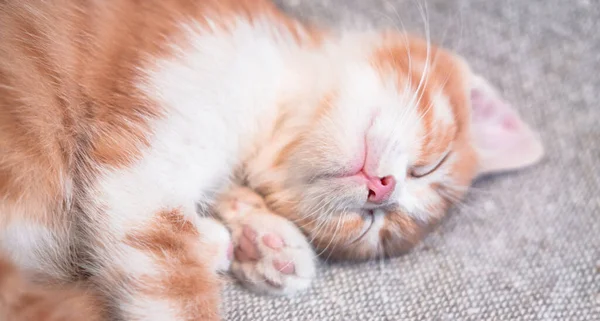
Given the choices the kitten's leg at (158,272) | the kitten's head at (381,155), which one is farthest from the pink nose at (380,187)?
the kitten's leg at (158,272)

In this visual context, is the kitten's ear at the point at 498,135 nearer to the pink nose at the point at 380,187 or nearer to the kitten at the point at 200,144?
the kitten at the point at 200,144

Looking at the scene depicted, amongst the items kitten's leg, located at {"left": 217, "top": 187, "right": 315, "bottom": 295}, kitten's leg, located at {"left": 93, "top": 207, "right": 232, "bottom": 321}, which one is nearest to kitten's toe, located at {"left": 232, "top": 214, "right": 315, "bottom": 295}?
kitten's leg, located at {"left": 217, "top": 187, "right": 315, "bottom": 295}

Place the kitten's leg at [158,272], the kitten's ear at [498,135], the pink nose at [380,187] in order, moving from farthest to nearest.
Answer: the kitten's ear at [498,135] → the pink nose at [380,187] → the kitten's leg at [158,272]

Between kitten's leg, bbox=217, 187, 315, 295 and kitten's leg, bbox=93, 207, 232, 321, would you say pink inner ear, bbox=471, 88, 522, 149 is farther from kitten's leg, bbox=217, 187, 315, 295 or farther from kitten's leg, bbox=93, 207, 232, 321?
kitten's leg, bbox=93, 207, 232, 321

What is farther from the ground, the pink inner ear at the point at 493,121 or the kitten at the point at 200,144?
the pink inner ear at the point at 493,121

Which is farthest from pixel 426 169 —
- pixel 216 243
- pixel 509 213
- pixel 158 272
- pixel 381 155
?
pixel 158 272

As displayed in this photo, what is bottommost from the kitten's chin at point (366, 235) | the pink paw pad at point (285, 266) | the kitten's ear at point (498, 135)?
the pink paw pad at point (285, 266)

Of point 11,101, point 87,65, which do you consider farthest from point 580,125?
point 11,101
